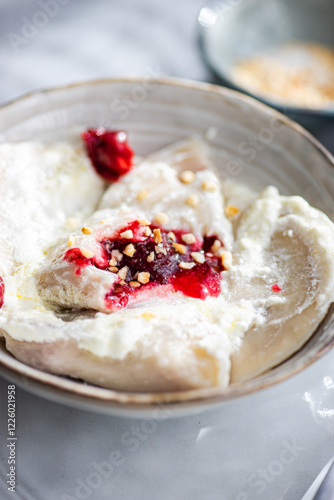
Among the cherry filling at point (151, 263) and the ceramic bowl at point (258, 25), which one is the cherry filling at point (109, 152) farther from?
the ceramic bowl at point (258, 25)

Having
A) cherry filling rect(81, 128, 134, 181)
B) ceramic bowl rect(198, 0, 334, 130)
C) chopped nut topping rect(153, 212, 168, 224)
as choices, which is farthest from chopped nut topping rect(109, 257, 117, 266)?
ceramic bowl rect(198, 0, 334, 130)

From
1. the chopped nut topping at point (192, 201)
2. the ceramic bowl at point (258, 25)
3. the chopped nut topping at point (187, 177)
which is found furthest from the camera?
the ceramic bowl at point (258, 25)

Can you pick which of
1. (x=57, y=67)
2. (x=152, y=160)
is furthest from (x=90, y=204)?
(x=57, y=67)

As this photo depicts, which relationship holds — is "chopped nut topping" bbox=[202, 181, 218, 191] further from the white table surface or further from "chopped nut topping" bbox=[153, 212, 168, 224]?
the white table surface

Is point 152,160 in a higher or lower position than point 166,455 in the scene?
higher

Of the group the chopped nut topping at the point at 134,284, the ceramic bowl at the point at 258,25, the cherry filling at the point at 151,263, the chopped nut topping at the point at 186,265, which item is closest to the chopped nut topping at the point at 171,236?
the cherry filling at the point at 151,263

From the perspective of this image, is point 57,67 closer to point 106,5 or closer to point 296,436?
point 106,5
